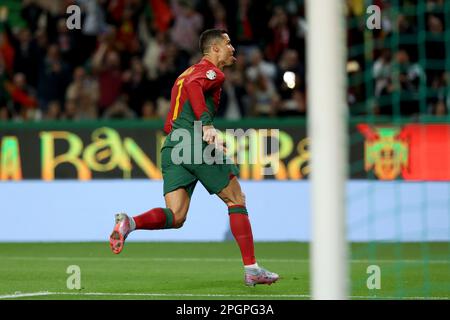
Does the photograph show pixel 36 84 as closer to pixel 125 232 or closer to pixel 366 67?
pixel 366 67

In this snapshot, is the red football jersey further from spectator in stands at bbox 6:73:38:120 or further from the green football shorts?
spectator in stands at bbox 6:73:38:120

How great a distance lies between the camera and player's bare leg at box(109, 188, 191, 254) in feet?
32.2

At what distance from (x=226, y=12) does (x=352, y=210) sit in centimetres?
437

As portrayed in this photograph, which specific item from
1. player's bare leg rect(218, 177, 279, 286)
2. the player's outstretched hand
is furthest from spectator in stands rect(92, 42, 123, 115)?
the player's outstretched hand

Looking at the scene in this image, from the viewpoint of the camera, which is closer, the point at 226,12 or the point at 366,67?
the point at 366,67

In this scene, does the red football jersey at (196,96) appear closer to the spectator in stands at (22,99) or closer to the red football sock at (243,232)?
the red football sock at (243,232)

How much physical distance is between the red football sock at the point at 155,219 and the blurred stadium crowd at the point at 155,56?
6.00 metres

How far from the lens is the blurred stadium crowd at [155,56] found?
1636cm

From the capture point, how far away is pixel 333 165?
6.43m

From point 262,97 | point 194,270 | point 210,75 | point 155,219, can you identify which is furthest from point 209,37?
point 262,97

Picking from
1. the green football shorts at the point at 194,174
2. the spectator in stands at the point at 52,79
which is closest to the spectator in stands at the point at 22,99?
the spectator in stands at the point at 52,79
